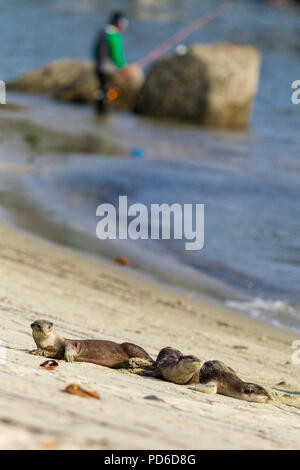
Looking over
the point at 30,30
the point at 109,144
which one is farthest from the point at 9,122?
the point at 30,30

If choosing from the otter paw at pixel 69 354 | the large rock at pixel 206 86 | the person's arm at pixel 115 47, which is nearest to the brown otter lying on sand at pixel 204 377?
the otter paw at pixel 69 354

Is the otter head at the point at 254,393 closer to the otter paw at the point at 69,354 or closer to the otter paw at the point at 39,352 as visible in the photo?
the otter paw at the point at 69,354

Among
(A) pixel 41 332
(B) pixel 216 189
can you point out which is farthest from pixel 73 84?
(A) pixel 41 332

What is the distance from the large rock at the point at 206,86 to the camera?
21.5m

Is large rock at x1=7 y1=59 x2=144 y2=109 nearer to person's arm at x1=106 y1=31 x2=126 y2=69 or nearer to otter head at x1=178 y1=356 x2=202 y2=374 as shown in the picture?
person's arm at x1=106 y1=31 x2=126 y2=69

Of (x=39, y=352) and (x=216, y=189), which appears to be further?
(x=216, y=189)

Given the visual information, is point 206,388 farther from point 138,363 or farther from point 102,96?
point 102,96

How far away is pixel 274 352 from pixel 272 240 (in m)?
4.44

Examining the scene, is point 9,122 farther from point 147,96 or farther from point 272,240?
point 272,240

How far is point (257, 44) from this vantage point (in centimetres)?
4003

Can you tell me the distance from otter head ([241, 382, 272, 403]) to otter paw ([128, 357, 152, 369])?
2.18 ft

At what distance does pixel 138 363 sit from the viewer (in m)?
6.57

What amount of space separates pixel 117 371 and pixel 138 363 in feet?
0.52

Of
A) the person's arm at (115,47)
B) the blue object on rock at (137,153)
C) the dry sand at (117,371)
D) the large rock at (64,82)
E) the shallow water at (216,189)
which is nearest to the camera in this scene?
the dry sand at (117,371)
